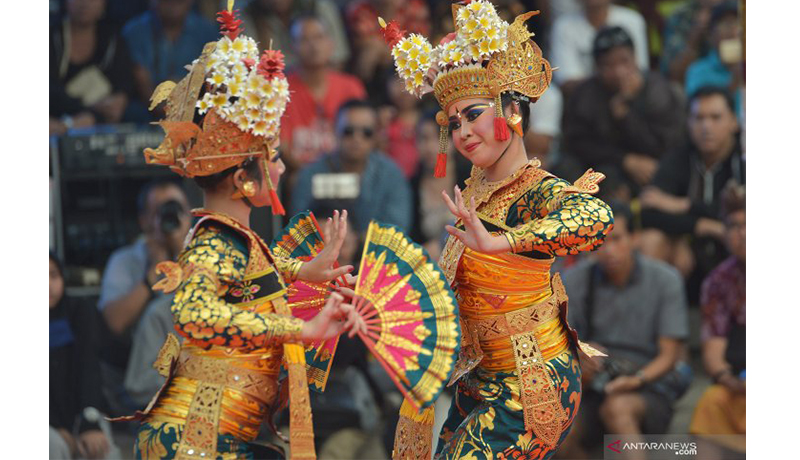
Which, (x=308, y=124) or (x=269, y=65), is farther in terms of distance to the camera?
(x=308, y=124)

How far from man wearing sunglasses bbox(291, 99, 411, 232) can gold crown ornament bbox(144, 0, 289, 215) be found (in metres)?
3.64

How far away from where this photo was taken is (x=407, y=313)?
3682mm

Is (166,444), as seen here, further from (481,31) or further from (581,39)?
(581,39)

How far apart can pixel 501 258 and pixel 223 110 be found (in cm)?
111

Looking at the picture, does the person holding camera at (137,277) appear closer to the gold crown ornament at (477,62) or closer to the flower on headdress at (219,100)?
the gold crown ornament at (477,62)

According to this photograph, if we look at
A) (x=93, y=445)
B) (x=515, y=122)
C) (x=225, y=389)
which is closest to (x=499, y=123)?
(x=515, y=122)

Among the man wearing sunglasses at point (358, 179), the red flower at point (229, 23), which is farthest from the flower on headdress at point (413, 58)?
the man wearing sunglasses at point (358, 179)

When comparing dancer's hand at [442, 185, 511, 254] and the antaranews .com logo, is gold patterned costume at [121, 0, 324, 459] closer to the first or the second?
dancer's hand at [442, 185, 511, 254]

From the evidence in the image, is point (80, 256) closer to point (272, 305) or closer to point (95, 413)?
point (95, 413)

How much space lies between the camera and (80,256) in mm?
7574

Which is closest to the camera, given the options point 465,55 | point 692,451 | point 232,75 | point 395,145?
point 232,75

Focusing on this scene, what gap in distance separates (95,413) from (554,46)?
4.00 m

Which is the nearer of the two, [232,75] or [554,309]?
[232,75]

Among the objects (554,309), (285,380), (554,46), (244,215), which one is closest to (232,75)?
(244,215)
